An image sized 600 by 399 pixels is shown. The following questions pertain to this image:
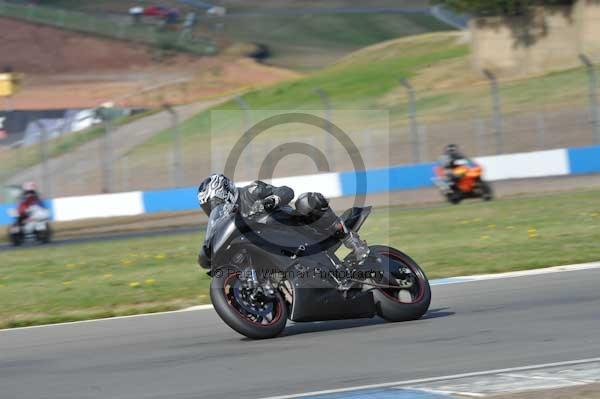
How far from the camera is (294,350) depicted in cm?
771

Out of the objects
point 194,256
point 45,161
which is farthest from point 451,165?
point 45,161

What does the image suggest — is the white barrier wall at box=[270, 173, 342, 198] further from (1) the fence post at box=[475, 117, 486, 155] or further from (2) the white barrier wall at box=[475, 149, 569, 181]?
(1) the fence post at box=[475, 117, 486, 155]

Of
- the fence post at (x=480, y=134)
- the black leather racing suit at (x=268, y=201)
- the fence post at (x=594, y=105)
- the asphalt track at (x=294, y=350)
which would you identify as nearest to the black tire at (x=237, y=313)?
the asphalt track at (x=294, y=350)

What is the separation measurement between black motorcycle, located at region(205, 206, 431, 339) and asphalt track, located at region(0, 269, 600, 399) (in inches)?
7.3

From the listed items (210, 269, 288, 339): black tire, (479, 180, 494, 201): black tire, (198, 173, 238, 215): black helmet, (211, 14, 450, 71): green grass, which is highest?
(211, 14, 450, 71): green grass

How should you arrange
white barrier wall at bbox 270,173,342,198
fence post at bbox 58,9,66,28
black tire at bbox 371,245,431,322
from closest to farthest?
black tire at bbox 371,245,431,322 → white barrier wall at bbox 270,173,342,198 → fence post at bbox 58,9,66,28

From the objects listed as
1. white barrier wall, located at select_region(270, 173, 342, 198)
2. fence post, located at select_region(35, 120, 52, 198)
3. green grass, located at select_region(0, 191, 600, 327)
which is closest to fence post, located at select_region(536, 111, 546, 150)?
white barrier wall, located at select_region(270, 173, 342, 198)

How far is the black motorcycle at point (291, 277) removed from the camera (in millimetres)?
7938

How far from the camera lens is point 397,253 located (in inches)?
340

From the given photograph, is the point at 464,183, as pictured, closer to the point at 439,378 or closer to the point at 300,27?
the point at 439,378

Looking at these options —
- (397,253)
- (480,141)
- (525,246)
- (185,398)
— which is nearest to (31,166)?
(480,141)

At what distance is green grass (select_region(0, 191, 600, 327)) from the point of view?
37.4 ft

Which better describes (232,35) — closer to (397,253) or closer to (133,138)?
(133,138)

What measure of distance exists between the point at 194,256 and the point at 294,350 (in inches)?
297
